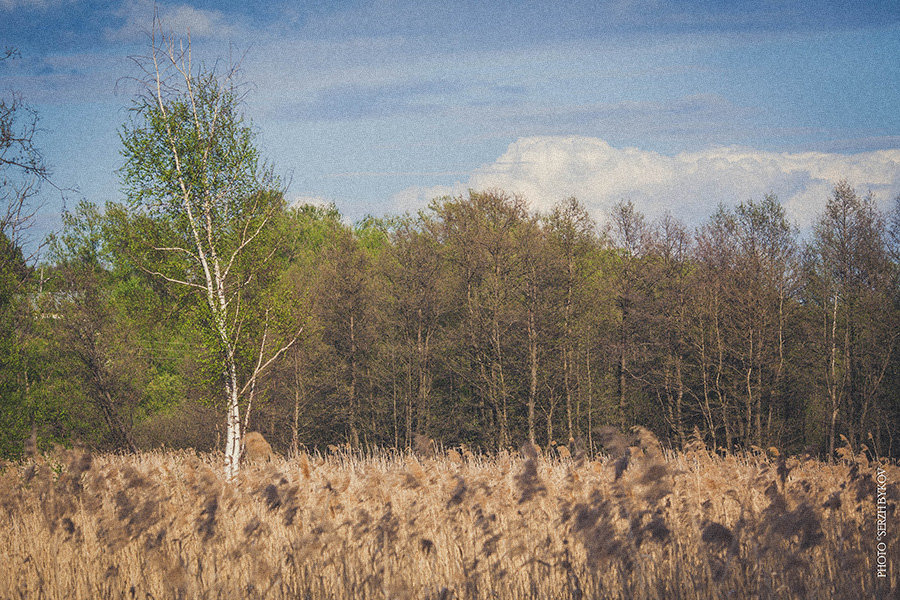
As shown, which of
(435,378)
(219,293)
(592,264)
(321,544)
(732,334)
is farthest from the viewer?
(435,378)

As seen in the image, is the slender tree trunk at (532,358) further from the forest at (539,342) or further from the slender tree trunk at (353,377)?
the slender tree trunk at (353,377)

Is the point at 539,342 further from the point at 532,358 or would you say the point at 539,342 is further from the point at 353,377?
the point at 353,377

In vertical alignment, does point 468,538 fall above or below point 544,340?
below

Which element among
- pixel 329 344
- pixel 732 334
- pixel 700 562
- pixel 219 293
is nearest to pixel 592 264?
pixel 732 334

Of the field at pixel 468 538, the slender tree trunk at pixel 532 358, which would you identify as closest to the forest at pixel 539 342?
the slender tree trunk at pixel 532 358

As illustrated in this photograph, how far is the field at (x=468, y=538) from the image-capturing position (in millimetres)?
4371

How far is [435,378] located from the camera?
3425 centimetres

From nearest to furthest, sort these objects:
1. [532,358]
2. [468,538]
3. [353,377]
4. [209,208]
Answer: [468,538]
[209,208]
[532,358]
[353,377]

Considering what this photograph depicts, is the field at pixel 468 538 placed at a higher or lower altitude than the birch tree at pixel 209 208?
lower

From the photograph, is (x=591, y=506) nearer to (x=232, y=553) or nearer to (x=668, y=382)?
(x=232, y=553)

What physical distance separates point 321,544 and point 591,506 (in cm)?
177

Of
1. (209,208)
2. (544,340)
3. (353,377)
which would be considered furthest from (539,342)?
(209,208)

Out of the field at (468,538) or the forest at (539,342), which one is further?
the forest at (539,342)

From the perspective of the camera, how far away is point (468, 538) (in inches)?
218
